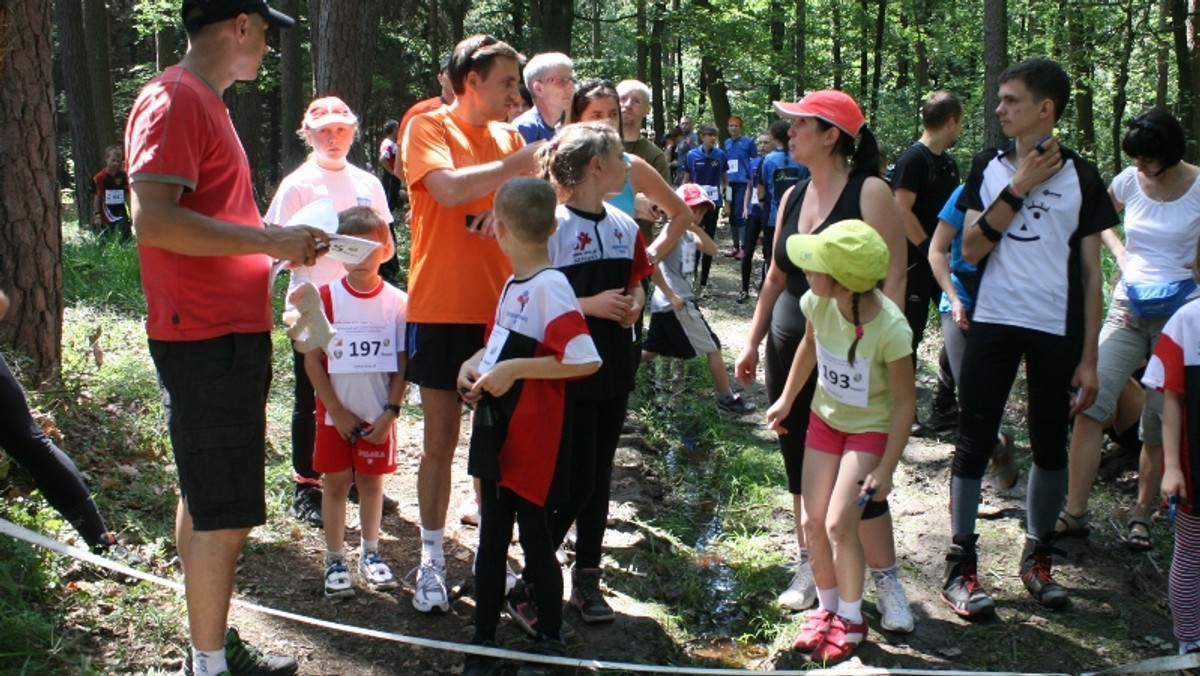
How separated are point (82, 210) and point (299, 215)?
14.1 meters

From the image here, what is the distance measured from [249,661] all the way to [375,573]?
949 mm

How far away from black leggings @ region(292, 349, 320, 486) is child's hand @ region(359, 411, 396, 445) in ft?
2.42

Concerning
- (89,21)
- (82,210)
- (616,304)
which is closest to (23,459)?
(616,304)

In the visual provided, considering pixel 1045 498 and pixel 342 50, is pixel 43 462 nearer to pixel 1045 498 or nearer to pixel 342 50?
pixel 1045 498

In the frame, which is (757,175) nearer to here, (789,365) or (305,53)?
(789,365)

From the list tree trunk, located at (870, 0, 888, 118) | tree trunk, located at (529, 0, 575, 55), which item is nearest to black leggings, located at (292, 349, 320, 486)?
tree trunk, located at (529, 0, 575, 55)

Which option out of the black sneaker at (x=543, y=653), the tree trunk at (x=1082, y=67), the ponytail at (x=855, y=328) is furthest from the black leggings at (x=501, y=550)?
the tree trunk at (x=1082, y=67)

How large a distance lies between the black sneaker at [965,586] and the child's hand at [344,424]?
2622 mm

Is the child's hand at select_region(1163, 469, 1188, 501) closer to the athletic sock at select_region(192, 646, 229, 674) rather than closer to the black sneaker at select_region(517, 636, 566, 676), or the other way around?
the black sneaker at select_region(517, 636, 566, 676)

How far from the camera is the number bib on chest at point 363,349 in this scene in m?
4.29

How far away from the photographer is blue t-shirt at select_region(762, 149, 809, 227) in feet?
38.3

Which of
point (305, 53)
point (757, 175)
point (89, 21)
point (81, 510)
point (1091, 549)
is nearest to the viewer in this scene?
point (81, 510)

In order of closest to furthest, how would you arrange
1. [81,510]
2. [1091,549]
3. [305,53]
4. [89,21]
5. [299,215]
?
[299,215], [81,510], [1091,549], [89,21], [305,53]

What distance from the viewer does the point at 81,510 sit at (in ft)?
13.6
